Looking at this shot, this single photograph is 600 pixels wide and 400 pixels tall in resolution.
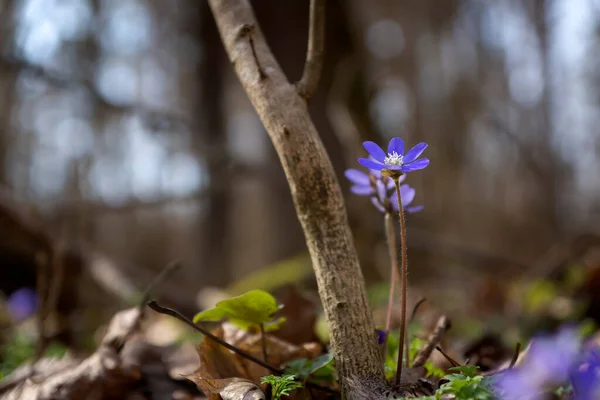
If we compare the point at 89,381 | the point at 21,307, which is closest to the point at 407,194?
the point at 89,381

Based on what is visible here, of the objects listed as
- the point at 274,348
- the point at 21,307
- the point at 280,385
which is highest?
the point at 280,385

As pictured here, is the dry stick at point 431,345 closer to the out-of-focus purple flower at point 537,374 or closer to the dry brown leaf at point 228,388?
the out-of-focus purple flower at point 537,374

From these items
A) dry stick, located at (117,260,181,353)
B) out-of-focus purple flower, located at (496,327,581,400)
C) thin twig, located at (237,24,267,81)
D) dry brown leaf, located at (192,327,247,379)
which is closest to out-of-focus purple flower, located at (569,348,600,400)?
out-of-focus purple flower, located at (496,327,581,400)

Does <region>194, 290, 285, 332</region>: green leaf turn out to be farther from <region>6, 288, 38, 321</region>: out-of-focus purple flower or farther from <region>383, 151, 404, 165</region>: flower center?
<region>6, 288, 38, 321</region>: out-of-focus purple flower

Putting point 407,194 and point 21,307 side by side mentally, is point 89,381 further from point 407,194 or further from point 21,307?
point 21,307

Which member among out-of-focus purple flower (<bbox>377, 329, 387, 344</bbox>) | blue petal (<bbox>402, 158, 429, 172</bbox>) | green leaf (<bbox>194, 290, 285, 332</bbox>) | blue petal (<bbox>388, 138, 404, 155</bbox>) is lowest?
out-of-focus purple flower (<bbox>377, 329, 387, 344</bbox>)

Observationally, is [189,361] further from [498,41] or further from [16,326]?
[498,41]

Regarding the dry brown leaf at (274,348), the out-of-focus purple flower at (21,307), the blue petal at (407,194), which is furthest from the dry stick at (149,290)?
the out-of-focus purple flower at (21,307)
